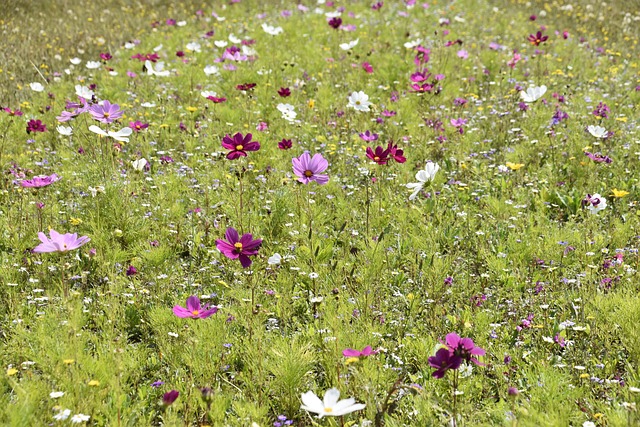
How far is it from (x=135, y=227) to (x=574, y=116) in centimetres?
392

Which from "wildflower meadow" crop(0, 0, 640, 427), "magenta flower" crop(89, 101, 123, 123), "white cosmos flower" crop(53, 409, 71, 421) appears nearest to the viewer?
"white cosmos flower" crop(53, 409, 71, 421)

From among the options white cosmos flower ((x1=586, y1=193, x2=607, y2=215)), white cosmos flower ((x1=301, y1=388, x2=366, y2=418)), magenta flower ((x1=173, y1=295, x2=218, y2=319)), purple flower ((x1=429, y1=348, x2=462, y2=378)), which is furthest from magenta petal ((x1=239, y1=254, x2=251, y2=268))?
white cosmos flower ((x1=586, y1=193, x2=607, y2=215))

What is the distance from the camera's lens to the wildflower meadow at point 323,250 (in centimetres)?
238

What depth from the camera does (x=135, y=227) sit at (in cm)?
361

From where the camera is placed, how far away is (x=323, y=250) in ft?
11.3

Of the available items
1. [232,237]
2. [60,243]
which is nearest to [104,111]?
Result: [60,243]

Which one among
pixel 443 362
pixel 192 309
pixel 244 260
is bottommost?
pixel 192 309

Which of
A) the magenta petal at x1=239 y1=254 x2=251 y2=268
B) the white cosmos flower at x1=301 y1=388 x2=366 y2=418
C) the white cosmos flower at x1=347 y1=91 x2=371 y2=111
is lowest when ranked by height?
the white cosmos flower at x1=347 y1=91 x2=371 y2=111

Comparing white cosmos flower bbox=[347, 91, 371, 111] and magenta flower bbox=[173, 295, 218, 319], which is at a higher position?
magenta flower bbox=[173, 295, 218, 319]

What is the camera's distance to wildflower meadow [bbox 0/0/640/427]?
2375mm

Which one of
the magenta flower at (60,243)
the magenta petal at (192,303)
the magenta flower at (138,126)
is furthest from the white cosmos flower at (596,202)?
the magenta flower at (138,126)

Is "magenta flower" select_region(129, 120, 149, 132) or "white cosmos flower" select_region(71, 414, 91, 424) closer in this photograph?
"white cosmos flower" select_region(71, 414, 91, 424)

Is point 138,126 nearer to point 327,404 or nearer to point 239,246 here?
point 239,246

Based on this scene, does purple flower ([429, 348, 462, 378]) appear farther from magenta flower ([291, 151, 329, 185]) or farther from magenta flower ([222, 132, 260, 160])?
magenta flower ([222, 132, 260, 160])
